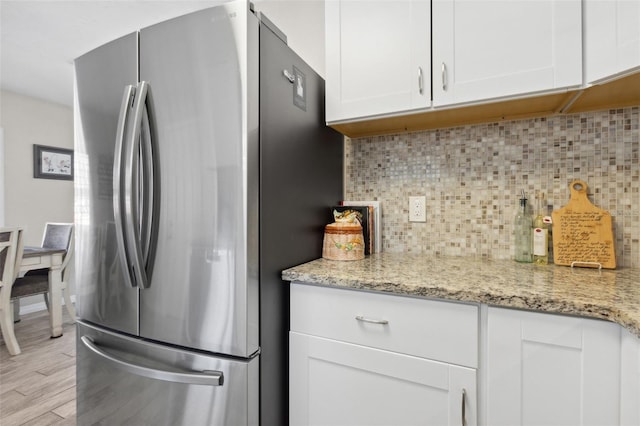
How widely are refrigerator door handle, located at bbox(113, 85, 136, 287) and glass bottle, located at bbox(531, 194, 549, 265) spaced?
160 cm

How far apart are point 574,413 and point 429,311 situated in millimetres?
417

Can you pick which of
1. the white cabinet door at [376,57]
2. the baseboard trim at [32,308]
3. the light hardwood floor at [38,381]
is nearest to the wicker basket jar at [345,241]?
the white cabinet door at [376,57]

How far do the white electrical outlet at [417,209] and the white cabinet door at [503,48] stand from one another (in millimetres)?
515

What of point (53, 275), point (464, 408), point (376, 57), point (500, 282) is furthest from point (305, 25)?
point (53, 275)

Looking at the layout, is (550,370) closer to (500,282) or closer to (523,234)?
(500,282)

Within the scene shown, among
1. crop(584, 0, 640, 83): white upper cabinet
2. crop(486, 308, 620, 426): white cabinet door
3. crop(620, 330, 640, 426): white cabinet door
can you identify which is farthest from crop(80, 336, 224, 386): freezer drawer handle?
crop(584, 0, 640, 83): white upper cabinet

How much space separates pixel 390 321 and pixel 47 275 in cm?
368

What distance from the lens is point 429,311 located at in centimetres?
98

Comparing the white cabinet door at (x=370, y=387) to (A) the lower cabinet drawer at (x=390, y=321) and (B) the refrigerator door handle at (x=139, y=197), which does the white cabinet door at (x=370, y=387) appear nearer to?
(A) the lower cabinet drawer at (x=390, y=321)

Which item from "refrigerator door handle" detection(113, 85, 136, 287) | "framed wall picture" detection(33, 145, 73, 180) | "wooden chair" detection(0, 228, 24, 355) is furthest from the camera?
"framed wall picture" detection(33, 145, 73, 180)

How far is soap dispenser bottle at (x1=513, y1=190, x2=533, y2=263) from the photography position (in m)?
1.36

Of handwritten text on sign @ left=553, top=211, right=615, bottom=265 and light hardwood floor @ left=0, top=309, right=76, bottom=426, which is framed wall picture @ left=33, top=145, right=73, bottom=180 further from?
handwritten text on sign @ left=553, top=211, right=615, bottom=265

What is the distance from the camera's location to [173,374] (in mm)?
1071

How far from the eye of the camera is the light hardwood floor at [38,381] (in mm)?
1870
